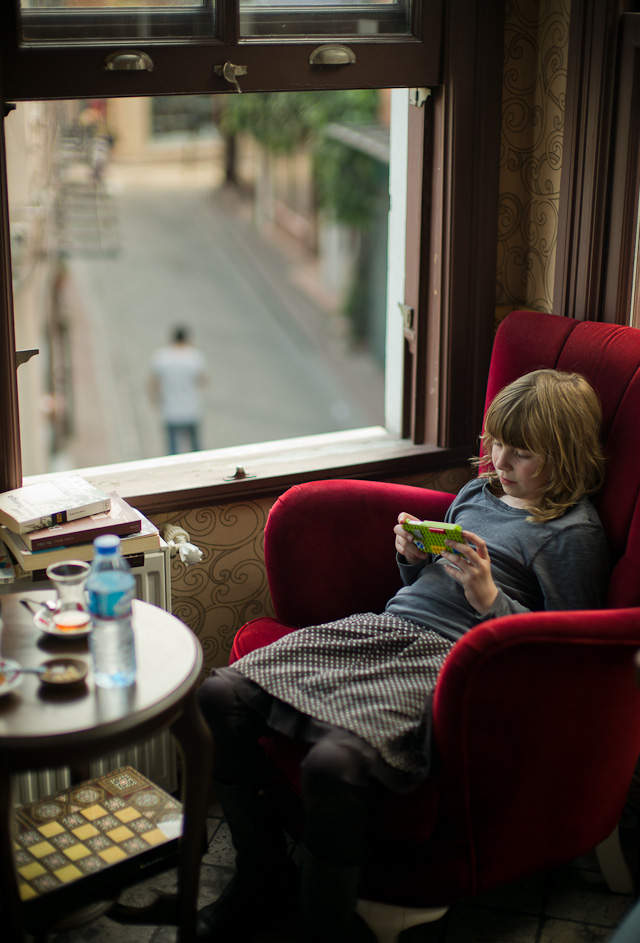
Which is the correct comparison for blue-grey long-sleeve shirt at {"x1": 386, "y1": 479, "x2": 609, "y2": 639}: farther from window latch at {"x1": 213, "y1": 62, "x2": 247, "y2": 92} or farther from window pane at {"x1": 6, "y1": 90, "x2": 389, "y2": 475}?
window pane at {"x1": 6, "y1": 90, "x2": 389, "y2": 475}

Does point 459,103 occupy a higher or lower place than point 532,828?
higher

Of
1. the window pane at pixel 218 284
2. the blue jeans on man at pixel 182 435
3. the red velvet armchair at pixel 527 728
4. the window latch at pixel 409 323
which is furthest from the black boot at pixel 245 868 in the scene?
the blue jeans on man at pixel 182 435

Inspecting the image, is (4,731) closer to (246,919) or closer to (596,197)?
(246,919)

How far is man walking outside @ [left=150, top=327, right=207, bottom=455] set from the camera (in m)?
7.38

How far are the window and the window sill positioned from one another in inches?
3.8

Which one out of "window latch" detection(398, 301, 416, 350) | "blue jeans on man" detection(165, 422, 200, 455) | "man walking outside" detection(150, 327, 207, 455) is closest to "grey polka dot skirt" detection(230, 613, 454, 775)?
"window latch" detection(398, 301, 416, 350)

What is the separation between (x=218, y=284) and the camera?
18484mm

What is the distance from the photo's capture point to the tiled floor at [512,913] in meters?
1.90

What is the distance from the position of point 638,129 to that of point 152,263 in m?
18.1

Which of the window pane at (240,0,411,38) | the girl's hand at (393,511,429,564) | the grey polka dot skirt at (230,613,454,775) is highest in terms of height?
the window pane at (240,0,411,38)

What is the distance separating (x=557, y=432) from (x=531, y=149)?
3.16 feet

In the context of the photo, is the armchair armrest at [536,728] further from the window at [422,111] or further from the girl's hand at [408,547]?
the window at [422,111]

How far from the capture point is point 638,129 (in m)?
2.13

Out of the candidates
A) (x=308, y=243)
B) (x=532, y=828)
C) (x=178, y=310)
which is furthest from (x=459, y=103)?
(x=308, y=243)
